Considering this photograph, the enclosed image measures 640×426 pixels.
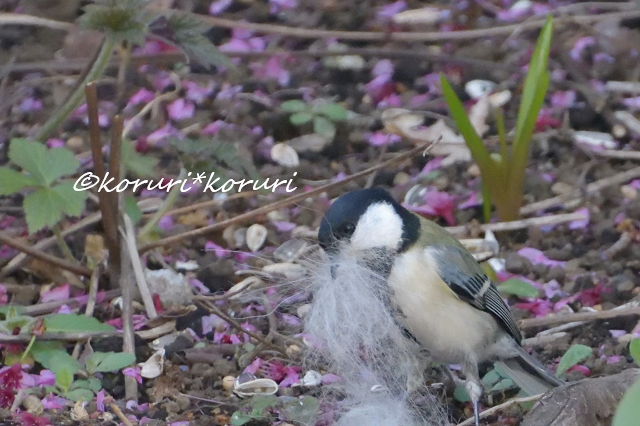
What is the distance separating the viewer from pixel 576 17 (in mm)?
4078

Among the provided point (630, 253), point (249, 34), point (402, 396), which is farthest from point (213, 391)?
point (249, 34)

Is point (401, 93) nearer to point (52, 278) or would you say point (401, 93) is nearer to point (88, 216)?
point (88, 216)

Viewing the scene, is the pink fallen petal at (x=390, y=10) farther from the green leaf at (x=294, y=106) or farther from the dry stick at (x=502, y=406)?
the dry stick at (x=502, y=406)

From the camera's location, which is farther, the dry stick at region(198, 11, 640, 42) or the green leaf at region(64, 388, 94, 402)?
the dry stick at region(198, 11, 640, 42)

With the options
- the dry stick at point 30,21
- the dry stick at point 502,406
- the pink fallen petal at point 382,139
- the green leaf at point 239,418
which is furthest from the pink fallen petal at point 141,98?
the dry stick at point 502,406

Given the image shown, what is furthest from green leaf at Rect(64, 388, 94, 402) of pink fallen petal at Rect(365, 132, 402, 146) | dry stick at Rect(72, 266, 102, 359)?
pink fallen petal at Rect(365, 132, 402, 146)

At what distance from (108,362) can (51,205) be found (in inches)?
16.3

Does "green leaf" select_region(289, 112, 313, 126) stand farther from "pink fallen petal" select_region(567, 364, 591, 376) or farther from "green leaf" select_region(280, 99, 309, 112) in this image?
"pink fallen petal" select_region(567, 364, 591, 376)

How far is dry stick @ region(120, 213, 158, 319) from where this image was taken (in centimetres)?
258

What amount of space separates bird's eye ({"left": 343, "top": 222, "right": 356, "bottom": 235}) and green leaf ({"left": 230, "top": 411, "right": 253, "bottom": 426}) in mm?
490

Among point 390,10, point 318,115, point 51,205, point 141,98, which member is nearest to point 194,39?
point 51,205

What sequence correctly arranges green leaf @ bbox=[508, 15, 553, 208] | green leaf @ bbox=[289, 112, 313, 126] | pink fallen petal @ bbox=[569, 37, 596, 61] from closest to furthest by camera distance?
green leaf @ bbox=[508, 15, 553, 208], green leaf @ bbox=[289, 112, 313, 126], pink fallen petal @ bbox=[569, 37, 596, 61]

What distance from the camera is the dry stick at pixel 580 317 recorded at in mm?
2531

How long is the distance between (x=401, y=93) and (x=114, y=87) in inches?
45.5
